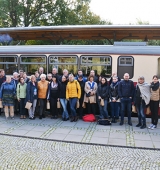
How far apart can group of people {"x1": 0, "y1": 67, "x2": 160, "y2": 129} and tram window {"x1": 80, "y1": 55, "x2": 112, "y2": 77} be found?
0.50 m

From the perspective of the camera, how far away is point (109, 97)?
7512mm

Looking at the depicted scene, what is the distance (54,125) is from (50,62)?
309cm

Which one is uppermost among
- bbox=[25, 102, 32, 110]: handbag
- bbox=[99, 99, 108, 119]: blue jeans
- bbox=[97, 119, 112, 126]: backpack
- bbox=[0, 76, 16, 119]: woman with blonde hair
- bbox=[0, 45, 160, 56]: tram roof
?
bbox=[0, 45, 160, 56]: tram roof

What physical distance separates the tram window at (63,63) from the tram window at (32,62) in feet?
1.20

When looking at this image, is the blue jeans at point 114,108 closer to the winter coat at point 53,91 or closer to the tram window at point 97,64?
the tram window at point 97,64

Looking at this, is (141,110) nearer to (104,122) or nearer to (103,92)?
(104,122)

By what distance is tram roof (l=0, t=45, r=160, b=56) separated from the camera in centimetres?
838

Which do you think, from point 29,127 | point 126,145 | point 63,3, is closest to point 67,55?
point 29,127

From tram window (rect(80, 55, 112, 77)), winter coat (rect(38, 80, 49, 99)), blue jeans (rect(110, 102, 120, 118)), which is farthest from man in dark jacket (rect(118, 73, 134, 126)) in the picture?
winter coat (rect(38, 80, 49, 99))

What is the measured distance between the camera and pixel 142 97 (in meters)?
6.84

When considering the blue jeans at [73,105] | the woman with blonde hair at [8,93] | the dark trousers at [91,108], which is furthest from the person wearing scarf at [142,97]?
the woman with blonde hair at [8,93]

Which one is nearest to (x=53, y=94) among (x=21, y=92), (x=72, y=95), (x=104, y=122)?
(x=72, y=95)

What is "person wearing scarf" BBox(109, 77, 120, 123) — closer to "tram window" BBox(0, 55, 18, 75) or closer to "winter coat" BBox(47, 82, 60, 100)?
"winter coat" BBox(47, 82, 60, 100)

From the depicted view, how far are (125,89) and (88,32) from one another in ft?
17.4
